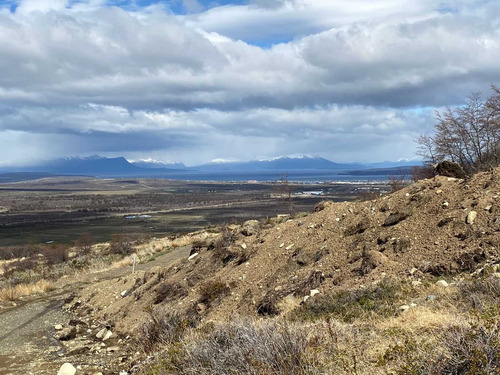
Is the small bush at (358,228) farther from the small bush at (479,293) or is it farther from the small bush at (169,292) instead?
the small bush at (169,292)

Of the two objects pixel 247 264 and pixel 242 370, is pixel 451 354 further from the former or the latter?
pixel 247 264

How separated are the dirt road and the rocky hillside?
61.7 inches

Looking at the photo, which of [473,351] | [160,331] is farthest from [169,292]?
[473,351]

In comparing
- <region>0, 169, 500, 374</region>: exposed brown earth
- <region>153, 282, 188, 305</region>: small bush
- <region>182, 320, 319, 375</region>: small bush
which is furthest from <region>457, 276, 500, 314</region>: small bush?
<region>153, 282, 188, 305</region>: small bush

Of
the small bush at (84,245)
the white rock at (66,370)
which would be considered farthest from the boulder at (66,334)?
the small bush at (84,245)

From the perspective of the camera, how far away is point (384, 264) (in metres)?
9.74

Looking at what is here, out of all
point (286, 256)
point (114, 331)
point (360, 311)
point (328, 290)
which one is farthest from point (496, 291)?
point (114, 331)

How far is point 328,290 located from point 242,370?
5010mm

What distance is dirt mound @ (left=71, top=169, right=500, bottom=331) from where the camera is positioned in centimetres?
955

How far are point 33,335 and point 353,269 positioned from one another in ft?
33.7

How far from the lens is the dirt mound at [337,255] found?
31.3 feet

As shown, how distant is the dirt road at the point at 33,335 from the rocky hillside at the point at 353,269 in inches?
61.7

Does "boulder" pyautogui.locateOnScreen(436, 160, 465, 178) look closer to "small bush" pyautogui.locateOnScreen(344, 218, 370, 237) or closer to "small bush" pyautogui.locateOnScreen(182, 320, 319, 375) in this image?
"small bush" pyautogui.locateOnScreen(344, 218, 370, 237)

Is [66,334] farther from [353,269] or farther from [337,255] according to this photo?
[353,269]
